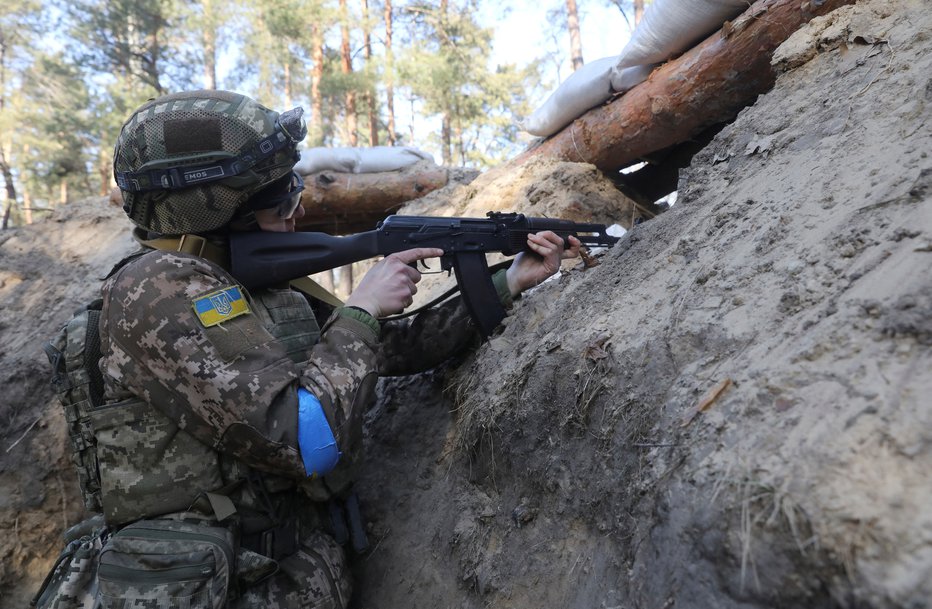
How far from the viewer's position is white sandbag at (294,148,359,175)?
253 inches

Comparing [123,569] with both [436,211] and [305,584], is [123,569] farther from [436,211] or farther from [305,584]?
[436,211]

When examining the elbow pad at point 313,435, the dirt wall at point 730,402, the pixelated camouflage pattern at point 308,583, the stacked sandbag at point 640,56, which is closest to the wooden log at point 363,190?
the stacked sandbag at point 640,56

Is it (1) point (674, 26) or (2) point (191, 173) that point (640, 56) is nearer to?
(1) point (674, 26)

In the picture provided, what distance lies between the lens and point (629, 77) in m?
4.10

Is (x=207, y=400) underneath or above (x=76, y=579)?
above

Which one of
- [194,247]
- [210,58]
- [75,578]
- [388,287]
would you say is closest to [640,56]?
[388,287]

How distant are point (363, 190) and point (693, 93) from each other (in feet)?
12.6

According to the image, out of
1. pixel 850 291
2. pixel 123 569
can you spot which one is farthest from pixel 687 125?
pixel 123 569

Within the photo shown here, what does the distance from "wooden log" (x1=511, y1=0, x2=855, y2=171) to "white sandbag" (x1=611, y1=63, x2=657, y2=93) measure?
0.06 meters

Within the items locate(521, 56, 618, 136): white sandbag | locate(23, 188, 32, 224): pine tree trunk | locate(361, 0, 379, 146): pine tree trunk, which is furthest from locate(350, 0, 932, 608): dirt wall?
locate(23, 188, 32, 224): pine tree trunk

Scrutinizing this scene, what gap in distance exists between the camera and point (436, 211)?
596cm

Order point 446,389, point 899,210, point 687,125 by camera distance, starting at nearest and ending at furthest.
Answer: point 899,210
point 446,389
point 687,125

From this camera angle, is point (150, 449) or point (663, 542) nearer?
point (663, 542)

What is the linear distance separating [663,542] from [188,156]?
204 cm
